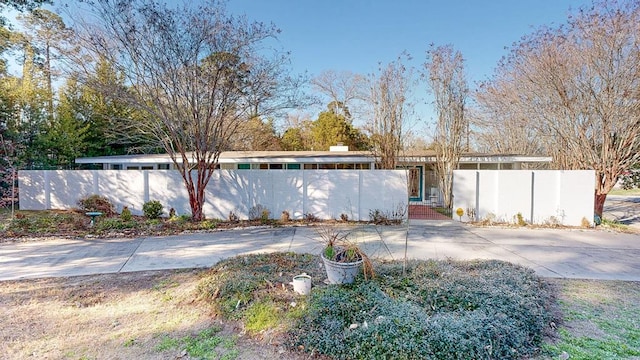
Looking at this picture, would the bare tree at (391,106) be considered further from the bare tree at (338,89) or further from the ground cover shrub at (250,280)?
the bare tree at (338,89)

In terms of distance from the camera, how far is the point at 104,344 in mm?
3045

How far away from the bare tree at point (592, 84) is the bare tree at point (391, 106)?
3971mm

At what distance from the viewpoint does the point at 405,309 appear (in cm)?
325

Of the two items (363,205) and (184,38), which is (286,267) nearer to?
(363,205)

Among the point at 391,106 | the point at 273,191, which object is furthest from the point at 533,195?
the point at 273,191

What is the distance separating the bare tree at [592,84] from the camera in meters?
8.77

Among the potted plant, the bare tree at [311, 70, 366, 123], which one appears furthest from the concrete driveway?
the bare tree at [311, 70, 366, 123]

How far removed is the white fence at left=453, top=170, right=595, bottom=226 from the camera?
29.6 feet

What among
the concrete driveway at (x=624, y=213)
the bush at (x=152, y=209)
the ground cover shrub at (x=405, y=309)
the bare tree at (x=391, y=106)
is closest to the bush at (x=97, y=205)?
the bush at (x=152, y=209)

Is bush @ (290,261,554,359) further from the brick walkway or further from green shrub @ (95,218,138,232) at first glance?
green shrub @ (95,218,138,232)

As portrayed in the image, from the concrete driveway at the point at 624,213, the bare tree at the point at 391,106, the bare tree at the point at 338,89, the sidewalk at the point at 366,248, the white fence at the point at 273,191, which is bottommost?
the concrete driveway at the point at 624,213

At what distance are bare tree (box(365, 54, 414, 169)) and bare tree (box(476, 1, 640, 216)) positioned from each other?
3971 millimetres

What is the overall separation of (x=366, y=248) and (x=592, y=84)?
908 centimetres

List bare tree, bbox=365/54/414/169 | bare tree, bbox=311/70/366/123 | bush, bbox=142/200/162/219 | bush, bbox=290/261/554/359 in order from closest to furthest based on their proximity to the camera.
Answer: bush, bbox=290/261/554/359 < bush, bbox=142/200/162/219 < bare tree, bbox=365/54/414/169 < bare tree, bbox=311/70/366/123
